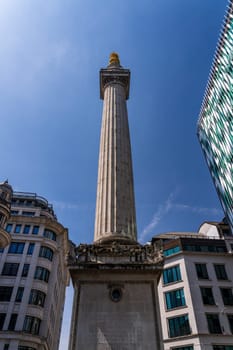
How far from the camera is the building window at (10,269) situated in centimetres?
3700

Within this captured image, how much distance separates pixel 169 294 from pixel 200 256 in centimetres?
709

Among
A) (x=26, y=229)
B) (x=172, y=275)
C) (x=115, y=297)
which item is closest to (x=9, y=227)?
(x=26, y=229)

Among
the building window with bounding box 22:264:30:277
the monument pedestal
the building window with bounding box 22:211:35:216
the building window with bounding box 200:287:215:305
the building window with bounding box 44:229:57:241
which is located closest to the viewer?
the monument pedestal

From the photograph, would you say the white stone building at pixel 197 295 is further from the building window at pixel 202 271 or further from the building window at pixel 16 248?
the building window at pixel 16 248

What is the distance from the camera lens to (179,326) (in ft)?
108

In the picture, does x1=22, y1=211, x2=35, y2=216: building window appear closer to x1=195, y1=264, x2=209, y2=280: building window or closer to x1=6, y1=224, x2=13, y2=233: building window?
x1=6, y1=224, x2=13, y2=233: building window

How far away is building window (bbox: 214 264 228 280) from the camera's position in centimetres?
3707

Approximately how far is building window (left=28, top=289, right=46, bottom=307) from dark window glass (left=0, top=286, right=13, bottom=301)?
2.86m

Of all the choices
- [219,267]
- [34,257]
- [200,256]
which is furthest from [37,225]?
→ [219,267]

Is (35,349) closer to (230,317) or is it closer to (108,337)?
(230,317)

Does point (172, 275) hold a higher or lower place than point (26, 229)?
lower

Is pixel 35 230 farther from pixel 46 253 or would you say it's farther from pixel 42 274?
pixel 42 274

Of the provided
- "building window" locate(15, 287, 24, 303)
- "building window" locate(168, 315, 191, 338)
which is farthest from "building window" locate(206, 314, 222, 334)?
"building window" locate(15, 287, 24, 303)

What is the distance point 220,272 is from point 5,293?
29.6 metres
